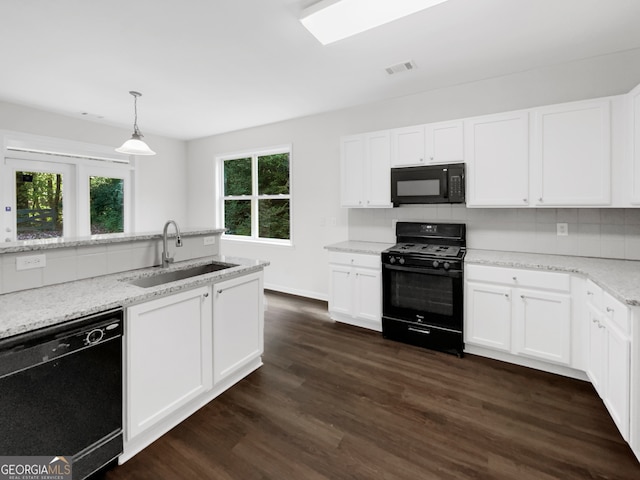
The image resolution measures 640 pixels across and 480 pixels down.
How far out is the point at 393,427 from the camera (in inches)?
73.0

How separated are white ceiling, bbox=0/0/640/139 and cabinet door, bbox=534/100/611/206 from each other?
0.56m

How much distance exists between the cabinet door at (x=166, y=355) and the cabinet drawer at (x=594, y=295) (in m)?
2.56

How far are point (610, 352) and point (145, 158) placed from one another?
20.6 ft

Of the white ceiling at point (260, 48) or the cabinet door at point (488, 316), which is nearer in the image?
the white ceiling at point (260, 48)

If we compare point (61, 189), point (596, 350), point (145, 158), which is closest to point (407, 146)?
point (596, 350)

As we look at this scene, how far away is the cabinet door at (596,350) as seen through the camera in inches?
75.6

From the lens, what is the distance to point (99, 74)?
299 centimetres

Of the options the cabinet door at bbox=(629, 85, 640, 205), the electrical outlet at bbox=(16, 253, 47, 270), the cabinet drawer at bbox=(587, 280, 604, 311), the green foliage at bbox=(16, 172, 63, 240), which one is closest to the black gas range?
the cabinet drawer at bbox=(587, 280, 604, 311)

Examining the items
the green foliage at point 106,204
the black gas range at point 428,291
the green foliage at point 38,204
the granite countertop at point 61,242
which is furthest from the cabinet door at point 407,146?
the green foliage at point 38,204

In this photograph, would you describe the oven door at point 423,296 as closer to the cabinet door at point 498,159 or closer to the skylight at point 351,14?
the cabinet door at point 498,159

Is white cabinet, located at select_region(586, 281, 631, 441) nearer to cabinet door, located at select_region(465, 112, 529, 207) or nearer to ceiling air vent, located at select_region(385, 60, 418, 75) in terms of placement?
cabinet door, located at select_region(465, 112, 529, 207)

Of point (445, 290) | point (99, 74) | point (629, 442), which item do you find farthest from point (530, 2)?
point (99, 74)

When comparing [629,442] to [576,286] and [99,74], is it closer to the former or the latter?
[576,286]

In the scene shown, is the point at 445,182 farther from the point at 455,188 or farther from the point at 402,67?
the point at 402,67
